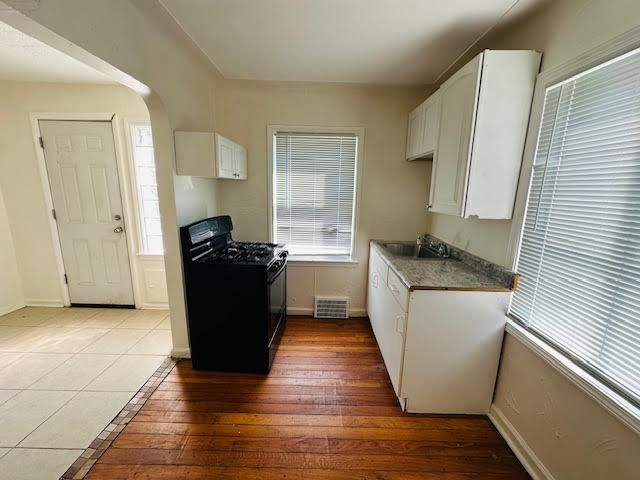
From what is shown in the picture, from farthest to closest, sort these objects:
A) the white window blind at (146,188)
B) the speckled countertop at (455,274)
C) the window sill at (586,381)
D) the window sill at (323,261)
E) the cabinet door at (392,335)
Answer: the window sill at (323,261), the white window blind at (146,188), the cabinet door at (392,335), the speckled countertop at (455,274), the window sill at (586,381)

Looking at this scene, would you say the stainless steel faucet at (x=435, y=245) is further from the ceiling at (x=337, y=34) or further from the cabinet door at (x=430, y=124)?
the ceiling at (x=337, y=34)

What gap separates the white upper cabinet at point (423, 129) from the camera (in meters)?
2.06

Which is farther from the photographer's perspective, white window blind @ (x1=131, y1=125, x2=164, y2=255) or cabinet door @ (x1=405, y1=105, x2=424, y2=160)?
white window blind @ (x1=131, y1=125, x2=164, y2=255)

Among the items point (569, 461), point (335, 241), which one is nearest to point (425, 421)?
point (569, 461)

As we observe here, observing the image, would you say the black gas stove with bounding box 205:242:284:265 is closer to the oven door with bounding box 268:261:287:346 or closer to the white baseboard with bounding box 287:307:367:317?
the oven door with bounding box 268:261:287:346

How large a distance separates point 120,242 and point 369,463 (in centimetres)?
330

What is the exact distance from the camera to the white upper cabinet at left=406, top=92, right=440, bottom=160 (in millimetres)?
2060

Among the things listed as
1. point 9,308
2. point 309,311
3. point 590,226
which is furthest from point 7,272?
point 590,226

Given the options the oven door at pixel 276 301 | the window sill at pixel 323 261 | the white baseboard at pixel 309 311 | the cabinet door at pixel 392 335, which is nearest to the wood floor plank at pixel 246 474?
the cabinet door at pixel 392 335

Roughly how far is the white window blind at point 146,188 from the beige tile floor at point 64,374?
0.87 m

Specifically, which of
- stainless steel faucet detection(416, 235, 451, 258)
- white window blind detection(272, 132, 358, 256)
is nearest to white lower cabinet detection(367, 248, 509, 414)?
stainless steel faucet detection(416, 235, 451, 258)

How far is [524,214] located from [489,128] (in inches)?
22.5

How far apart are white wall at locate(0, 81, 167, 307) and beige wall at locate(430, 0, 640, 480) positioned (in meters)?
3.42

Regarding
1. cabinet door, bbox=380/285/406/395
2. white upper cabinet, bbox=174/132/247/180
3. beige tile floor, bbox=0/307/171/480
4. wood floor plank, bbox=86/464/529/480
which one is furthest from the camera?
white upper cabinet, bbox=174/132/247/180
